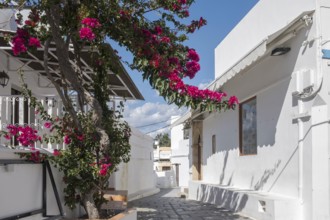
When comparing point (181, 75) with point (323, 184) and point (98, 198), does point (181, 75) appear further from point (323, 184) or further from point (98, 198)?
point (323, 184)

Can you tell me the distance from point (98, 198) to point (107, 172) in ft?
2.96

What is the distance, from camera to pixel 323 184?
26.0 feet

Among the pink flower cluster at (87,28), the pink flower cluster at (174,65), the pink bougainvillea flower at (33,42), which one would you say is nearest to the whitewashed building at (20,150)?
the pink bougainvillea flower at (33,42)

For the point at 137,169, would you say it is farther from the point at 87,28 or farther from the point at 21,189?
the point at 87,28

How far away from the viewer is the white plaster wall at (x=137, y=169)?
1688 cm

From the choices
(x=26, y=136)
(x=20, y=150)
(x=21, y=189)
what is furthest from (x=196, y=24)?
(x=21, y=189)

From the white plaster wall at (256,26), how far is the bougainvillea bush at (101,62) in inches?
124

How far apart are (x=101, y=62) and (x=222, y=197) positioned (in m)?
7.63

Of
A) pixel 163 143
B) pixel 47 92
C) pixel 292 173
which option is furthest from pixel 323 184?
pixel 163 143

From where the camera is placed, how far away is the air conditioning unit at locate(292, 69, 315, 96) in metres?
8.14

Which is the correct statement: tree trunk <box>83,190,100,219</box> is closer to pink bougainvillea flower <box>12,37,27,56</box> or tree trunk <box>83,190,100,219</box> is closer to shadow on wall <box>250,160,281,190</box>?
pink bougainvillea flower <box>12,37,27,56</box>

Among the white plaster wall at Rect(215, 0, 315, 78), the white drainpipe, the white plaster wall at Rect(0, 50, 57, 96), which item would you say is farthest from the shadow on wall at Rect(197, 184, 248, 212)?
the white plaster wall at Rect(0, 50, 57, 96)

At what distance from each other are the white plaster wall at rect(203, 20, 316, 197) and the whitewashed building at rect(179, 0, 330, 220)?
2 centimetres

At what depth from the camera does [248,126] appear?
12484mm
